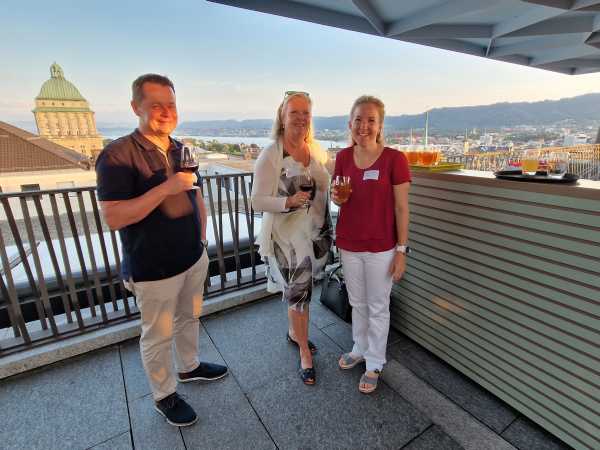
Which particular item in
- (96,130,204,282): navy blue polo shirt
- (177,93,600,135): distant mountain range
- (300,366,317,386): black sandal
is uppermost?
(177,93,600,135): distant mountain range

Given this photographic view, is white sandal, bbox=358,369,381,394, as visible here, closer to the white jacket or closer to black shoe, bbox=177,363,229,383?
black shoe, bbox=177,363,229,383

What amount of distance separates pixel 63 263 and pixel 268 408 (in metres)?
2.22

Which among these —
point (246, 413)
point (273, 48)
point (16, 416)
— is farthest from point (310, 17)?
point (16, 416)

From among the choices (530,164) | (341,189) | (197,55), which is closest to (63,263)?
(341,189)

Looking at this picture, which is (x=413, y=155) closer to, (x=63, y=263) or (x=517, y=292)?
(x=517, y=292)

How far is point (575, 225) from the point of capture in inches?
47.6

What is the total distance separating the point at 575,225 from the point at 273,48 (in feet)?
26.7

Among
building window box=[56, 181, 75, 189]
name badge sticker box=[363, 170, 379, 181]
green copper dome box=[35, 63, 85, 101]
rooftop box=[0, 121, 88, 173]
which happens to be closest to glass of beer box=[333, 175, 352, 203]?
name badge sticker box=[363, 170, 379, 181]

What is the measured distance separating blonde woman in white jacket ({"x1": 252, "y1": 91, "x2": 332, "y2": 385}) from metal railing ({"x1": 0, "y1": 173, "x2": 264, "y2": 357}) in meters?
1.00

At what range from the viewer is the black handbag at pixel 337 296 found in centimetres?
247

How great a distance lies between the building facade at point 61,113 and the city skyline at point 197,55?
→ 0.21m

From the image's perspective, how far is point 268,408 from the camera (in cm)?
168

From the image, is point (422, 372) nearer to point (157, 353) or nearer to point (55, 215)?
point (157, 353)

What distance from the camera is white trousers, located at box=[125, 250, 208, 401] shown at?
1.40 metres
